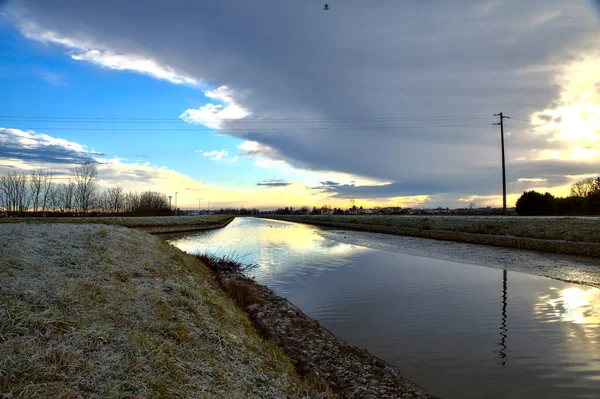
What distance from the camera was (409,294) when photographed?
14.6 m

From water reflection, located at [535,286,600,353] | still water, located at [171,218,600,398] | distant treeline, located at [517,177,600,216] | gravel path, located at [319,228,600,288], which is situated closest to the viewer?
still water, located at [171,218,600,398]

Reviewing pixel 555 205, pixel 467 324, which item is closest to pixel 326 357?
pixel 467 324

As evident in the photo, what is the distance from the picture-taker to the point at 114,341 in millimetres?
5180

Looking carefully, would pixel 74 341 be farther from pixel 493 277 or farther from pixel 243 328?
pixel 493 277

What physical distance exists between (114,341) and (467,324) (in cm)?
1002

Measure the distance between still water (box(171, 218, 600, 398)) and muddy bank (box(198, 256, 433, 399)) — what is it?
22.7 inches

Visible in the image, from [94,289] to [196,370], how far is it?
352cm

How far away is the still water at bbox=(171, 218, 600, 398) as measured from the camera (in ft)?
23.5

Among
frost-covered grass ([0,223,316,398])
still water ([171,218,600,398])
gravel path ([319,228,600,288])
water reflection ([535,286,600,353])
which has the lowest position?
still water ([171,218,600,398])

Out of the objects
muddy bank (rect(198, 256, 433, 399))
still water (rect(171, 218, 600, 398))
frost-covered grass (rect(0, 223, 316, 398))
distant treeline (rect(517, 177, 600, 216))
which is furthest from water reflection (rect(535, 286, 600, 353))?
distant treeline (rect(517, 177, 600, 216))

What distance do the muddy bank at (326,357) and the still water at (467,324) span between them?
58 cm

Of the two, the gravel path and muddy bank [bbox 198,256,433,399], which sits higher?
the gravel path

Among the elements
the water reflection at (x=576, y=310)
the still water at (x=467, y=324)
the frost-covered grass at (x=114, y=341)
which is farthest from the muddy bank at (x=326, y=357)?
the water reflection at (x=576, y=310)

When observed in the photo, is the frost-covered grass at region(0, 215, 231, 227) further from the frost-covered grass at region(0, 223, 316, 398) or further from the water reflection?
the water reflection
